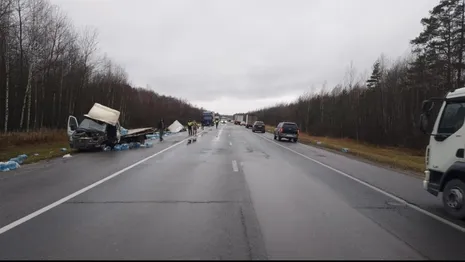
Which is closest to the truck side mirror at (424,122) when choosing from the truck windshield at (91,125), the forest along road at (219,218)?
the forest along road at (219,218)

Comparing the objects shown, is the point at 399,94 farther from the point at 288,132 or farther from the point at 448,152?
the point at 448,152

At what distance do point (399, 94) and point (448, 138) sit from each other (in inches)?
2214

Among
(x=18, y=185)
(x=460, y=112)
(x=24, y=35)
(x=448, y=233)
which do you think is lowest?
(x=18, y=185)

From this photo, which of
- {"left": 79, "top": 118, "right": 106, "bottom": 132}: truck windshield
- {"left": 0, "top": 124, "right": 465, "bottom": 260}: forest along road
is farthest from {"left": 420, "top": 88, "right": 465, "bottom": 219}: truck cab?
{"left": 79, "top": 118, "right": 106, "bottom": 132}: truck windshield

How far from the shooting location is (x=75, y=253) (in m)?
4.73

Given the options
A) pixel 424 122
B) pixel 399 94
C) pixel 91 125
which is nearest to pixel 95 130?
pixel 91 125

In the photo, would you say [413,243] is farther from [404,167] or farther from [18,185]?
[404,167]

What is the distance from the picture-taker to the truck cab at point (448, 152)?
23.4 ft

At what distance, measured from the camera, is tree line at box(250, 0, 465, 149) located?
4016cm

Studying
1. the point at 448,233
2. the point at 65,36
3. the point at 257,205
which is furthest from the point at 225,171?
the point at 65,36

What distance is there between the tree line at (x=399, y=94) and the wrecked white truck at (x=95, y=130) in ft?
73.4

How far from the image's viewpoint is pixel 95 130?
22.1m

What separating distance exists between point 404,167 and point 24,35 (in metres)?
37.4

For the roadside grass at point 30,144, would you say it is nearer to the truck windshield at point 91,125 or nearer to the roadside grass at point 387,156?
the truck windshield at point 91,125
